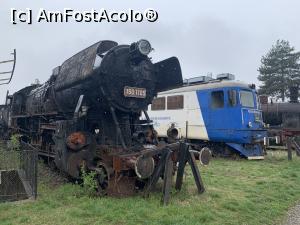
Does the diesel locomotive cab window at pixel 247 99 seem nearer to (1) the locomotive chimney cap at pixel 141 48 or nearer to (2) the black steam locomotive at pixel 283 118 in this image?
(2) the black steam locomotive at pixel 283 118

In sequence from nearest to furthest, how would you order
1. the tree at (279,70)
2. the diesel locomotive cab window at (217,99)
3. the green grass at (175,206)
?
the green grass at (175,206) → the diesel locomotive cab window at (217,99) → the tree at (279,70)

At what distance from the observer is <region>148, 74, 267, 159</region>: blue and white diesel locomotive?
16641 millimetres

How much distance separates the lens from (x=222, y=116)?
56.2 ft

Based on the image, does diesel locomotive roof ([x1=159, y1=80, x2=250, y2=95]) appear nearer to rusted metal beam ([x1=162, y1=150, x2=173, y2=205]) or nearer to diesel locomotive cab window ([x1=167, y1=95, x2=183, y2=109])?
diesel locomotive cab window ([x1=167, y1=95, x2=183, y2=109])

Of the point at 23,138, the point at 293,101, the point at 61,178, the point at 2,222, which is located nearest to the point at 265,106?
the point at 293,101

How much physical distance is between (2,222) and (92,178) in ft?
7.20

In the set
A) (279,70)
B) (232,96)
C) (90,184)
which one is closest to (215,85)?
(232,96)

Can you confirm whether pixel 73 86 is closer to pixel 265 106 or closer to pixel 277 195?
pixel 277 195

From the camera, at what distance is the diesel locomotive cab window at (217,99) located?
17286mm

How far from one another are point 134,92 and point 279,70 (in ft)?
142

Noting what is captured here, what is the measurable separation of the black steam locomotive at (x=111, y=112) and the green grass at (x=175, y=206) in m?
0.66

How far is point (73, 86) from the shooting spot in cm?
1010

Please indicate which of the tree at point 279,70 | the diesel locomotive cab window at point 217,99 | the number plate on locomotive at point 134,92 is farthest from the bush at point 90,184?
the tree at point 279,70

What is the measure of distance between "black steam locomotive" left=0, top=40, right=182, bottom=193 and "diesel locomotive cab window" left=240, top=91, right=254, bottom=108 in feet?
23.3
